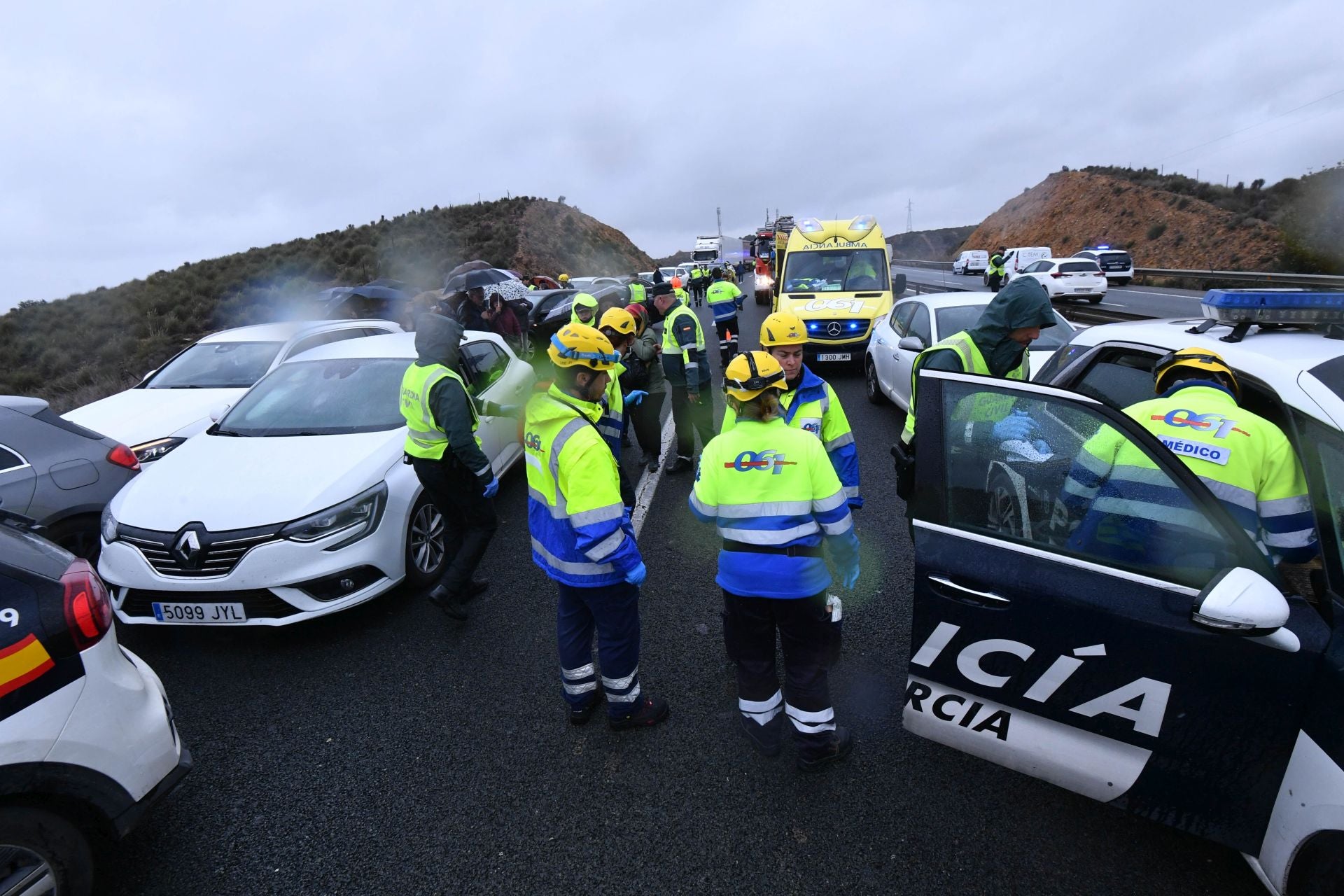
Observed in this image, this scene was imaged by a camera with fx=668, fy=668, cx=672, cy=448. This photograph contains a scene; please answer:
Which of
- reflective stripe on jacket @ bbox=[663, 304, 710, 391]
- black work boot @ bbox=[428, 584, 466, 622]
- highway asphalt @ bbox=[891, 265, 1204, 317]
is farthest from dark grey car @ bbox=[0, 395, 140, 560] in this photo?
highway asphalt @ bbox=[891, 265, 1204, 317]

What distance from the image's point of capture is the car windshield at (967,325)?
7.15 metres

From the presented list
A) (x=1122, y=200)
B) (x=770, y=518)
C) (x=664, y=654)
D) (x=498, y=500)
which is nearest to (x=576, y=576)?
(x=770, y=518)

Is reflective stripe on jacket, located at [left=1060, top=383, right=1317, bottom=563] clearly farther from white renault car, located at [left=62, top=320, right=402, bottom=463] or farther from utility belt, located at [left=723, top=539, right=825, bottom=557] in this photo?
white renault car, located at [left=62, top=320, right=402, bottom=463]

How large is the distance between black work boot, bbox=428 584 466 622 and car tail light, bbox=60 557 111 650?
1709mm

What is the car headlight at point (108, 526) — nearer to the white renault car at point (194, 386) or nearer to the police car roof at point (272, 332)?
the white renault car at point (194, 386)

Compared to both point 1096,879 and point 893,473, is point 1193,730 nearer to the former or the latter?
point 1096,879

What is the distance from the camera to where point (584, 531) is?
8.37 feet

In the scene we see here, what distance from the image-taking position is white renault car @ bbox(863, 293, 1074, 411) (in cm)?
709

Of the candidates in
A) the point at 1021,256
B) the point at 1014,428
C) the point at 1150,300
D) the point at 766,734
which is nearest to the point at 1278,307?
the point at 1014,428

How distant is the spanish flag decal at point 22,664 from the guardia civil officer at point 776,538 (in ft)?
6.96

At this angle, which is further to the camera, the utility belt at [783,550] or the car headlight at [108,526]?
the car headlight at [108,526]

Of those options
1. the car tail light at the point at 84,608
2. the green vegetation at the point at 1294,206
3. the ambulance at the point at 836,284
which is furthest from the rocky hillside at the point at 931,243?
the car tail light at the point at 84,608

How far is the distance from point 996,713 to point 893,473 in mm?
3842

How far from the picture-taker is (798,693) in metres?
2.69
